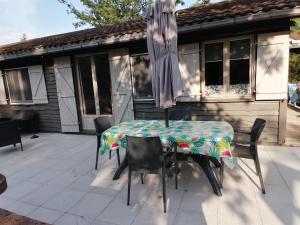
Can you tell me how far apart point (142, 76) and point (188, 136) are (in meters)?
2.89

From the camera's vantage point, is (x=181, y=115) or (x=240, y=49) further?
(x=240, y=49)

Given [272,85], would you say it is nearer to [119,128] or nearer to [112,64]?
[119,128]

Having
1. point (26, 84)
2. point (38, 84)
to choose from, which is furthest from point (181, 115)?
point (26, 84)

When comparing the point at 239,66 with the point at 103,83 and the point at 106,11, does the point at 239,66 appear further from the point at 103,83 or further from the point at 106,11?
the point at 106,11

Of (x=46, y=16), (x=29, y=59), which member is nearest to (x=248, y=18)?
(x=29, y=59)

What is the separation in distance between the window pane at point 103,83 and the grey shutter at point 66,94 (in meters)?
0.78

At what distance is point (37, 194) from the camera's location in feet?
8.98

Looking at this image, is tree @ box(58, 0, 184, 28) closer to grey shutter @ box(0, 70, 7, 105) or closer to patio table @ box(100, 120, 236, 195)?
grey shutter @ box(0, 70, 7, 105)

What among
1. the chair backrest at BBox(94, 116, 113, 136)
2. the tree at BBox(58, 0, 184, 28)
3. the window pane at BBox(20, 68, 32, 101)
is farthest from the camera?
the tree at BBox(58, 0, 184, 28)

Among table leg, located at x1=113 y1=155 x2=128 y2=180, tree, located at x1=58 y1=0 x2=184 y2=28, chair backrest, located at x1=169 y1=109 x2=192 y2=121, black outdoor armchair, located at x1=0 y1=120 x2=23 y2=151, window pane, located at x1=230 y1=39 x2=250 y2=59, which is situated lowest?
table leg, located at x1=113 y1=155 x2=128 y2=180

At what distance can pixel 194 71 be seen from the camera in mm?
4242

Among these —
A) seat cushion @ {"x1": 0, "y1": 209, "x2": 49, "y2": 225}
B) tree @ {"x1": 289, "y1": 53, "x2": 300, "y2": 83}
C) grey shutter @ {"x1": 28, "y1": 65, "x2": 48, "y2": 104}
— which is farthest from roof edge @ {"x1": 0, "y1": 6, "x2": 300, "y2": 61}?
tree @ {"x1": 289, "y1": 53, "x2": 300, "y2": 83}

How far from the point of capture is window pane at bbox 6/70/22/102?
21.3 ft

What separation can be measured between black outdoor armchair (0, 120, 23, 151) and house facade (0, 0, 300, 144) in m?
1.50
